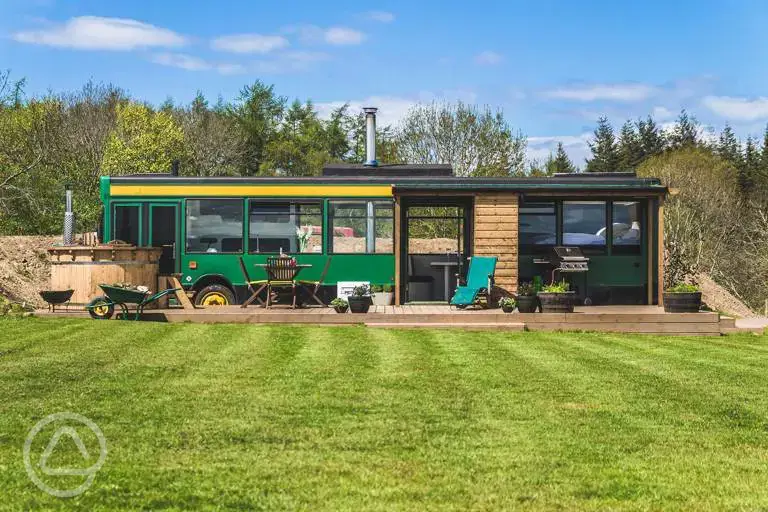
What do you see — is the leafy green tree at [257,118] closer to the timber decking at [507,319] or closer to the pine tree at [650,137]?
the pine tree at [650,137]

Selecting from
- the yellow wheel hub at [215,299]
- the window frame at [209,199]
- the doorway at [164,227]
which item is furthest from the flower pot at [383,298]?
the doorway at [164,227]

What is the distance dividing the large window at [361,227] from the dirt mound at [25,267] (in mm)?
6880

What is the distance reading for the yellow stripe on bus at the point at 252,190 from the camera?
17.6 m

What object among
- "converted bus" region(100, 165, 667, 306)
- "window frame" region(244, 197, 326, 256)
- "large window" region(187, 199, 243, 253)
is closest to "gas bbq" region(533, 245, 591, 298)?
"converted bus" region(100, 165, 667, 306)

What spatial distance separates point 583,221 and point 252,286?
6.38 m

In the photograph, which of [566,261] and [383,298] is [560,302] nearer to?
[566,261]

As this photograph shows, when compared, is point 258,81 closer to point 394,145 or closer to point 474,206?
point 394,145

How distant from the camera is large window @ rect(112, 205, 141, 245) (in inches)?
700

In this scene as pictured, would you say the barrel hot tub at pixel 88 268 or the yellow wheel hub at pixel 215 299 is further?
the yellow wheel hub at pixel 215 299

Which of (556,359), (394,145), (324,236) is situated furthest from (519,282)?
(394,145)

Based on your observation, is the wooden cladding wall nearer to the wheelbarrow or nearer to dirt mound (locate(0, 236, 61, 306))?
the wheelbarrow

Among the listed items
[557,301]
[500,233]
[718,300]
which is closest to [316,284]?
[500,233]

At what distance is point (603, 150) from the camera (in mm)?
60781

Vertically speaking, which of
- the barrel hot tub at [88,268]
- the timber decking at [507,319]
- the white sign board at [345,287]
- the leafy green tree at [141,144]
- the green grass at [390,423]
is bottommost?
the green grass at [390,423]
